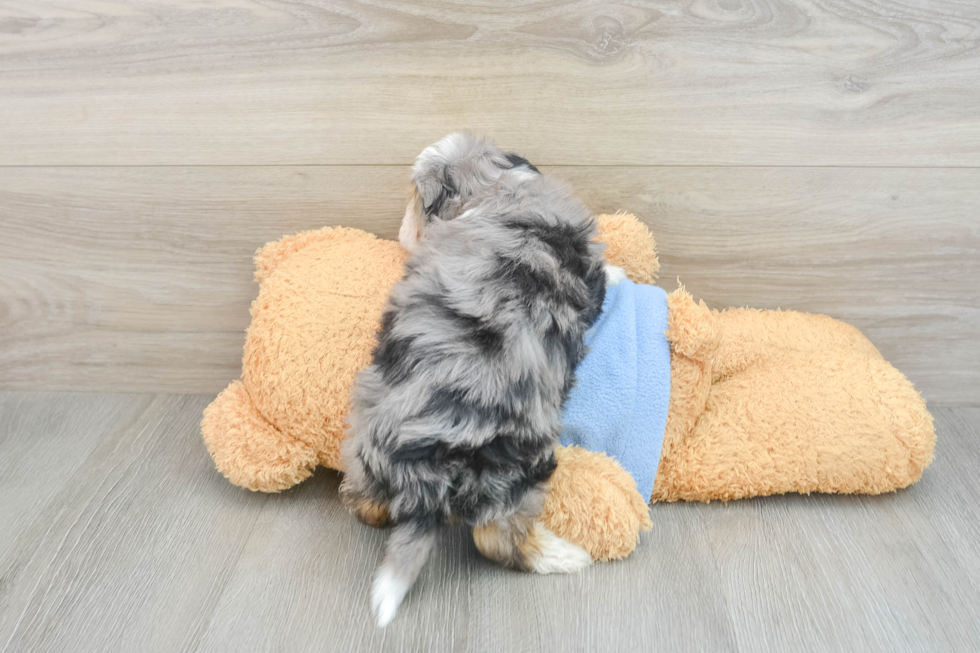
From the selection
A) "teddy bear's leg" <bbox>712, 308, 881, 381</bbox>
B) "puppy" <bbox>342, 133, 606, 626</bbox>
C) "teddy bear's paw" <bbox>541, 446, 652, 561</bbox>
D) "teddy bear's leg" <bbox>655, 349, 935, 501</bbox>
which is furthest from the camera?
"teddy bear's leg" <bbox>712, 308, 881, 381</bbox>

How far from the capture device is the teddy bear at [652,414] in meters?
1.11

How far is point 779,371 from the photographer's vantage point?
1238 millimetres

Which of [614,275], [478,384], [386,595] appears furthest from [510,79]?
[386,595]

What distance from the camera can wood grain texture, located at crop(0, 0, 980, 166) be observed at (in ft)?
4.01

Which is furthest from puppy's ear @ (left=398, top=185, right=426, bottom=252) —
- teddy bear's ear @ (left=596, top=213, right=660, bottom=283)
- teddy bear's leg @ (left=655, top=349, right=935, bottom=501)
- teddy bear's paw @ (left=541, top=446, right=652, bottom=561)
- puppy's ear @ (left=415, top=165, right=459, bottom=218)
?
teddy bear's leg @ (left=655, top=349, right=935, bottom=501)

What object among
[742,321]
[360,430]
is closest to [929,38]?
[742,321]

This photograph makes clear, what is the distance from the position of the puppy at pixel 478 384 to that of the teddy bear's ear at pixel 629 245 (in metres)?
0.18

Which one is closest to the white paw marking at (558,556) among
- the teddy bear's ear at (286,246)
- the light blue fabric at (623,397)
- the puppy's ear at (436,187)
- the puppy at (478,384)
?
the puppy at (478,384)

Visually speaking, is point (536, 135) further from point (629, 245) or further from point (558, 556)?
point (558, 556)

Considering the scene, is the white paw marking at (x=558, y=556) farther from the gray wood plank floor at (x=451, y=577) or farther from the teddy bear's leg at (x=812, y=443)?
the teddy bear's leg at (x=812, y=443)

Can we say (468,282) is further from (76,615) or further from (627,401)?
(76,615)

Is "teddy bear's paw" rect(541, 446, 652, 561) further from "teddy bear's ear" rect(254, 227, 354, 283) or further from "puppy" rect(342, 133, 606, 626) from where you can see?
"teddy bear's ear" rect(254, 227, 354, 283)

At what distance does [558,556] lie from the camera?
1.03 meters

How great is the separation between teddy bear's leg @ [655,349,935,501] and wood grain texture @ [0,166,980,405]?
0.88ft
